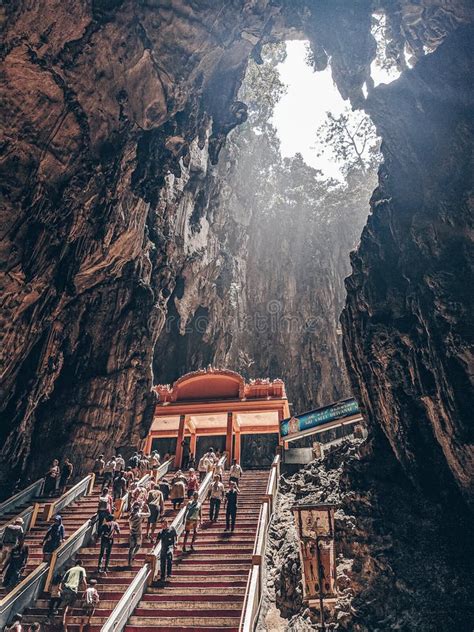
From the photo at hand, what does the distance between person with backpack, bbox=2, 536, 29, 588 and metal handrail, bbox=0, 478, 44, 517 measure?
301cm

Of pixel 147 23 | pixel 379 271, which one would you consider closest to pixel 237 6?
pixel 147 23

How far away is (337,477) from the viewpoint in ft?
41.1

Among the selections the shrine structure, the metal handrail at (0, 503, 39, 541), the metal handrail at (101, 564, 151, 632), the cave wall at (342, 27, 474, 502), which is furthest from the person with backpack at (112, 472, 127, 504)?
the cave wall at (342, 27, 474, 502)

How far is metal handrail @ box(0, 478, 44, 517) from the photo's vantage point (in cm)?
981

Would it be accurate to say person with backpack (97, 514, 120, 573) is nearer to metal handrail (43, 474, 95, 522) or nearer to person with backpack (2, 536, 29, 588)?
person with backpack (2, 536, 29, 588)

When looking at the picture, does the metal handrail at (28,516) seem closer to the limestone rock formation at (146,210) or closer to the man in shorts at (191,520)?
the limestone rock formation at (146,210)

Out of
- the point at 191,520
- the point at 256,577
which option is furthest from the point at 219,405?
the point at 256,577

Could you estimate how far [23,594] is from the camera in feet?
22.1

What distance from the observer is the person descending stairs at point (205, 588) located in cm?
631

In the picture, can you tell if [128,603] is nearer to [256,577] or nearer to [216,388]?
[256,577]

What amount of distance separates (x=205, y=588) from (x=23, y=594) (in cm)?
315

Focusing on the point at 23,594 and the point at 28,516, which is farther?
the point at 28,516

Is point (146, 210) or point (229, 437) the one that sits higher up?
point (146, 210)

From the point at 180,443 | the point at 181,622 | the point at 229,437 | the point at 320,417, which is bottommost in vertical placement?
the point at 181,622
